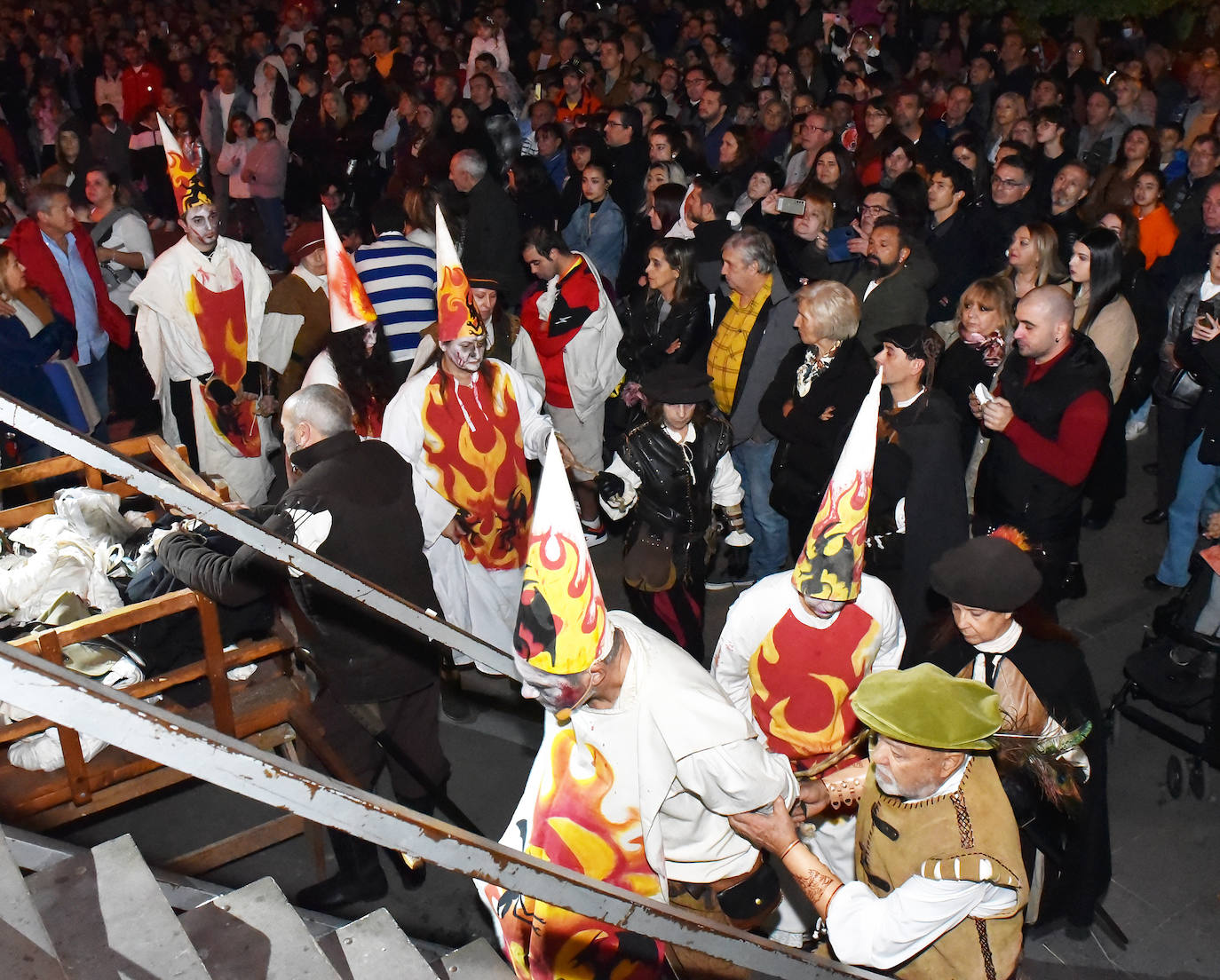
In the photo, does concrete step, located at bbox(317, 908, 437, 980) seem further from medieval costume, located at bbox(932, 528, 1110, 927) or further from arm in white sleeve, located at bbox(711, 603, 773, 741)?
medieval costume, located at bbox(932, 528, 1110, 927)

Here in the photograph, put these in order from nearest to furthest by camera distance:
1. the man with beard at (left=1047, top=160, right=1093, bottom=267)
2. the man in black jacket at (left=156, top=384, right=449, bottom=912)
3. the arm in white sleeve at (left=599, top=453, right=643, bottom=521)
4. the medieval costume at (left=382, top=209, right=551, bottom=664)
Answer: the man in black jacket at (left=156, top=384, right=449, bottom=912) < the arm in white sleeve at (left=599, top=453, right=643, bottom=521) < the medieval costume at (left=382, top=209, right=551, bottom=664) < the man with beard at (left=1047, top=160, right=1093, bottom=267)

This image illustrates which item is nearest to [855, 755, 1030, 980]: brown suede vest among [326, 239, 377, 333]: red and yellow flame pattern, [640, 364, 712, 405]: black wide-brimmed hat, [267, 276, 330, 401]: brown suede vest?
[640, 364, 712, 405]: black wide-brimmed hat

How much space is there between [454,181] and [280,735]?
15.8 feet

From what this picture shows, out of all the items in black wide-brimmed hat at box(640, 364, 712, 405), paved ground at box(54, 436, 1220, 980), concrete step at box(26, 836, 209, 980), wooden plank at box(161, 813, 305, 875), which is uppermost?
black wide-brimmed hat at box(640, 364, 712, 405)

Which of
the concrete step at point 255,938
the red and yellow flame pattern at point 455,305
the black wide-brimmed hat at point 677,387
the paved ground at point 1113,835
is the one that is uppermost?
the red and yellow flame pattern at point 455,305

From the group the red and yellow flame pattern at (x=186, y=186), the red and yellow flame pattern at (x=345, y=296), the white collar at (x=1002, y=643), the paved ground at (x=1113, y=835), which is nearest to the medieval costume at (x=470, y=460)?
the red and yellow flame pattern at (x=345, y=296)

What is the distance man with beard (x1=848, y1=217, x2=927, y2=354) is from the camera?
229 inches

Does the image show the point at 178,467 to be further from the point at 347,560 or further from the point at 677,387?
the point at 677,387

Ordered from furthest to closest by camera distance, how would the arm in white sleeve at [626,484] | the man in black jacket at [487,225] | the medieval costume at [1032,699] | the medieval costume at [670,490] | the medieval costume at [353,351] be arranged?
the man in black jacket at [487,225] → the medieval costume at [353,351] → the arm in white sleeve at [626,484] → the medieval costume at [670,490] → the medieval costume at [1032,699]

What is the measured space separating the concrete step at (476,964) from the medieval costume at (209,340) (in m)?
3.65

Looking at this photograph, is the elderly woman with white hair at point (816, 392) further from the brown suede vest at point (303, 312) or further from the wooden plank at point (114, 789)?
the wooden plank at point (114, 789)

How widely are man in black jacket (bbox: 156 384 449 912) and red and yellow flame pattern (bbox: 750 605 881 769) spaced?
126 centimetres

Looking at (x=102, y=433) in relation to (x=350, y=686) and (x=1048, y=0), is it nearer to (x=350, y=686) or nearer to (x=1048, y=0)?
(x=350, y=686)

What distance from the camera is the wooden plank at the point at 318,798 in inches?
62.9
